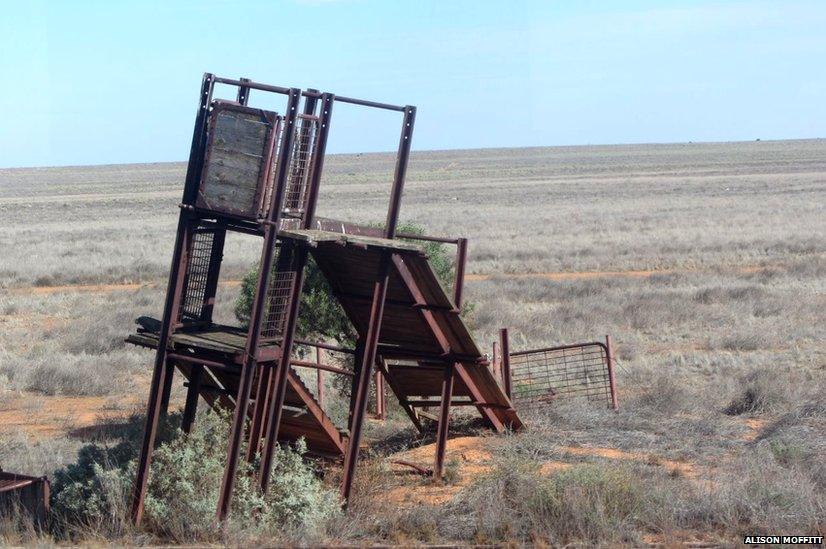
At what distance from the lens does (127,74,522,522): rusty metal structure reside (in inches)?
297

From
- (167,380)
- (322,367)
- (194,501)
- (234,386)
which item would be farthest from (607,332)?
(194,501)

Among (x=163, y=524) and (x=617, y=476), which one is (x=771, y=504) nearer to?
(x=617, y=476)

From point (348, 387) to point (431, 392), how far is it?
3.38m

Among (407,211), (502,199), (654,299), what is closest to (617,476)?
(654,299)

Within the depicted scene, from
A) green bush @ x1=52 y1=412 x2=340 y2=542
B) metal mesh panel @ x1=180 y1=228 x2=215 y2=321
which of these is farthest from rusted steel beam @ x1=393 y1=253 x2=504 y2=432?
green bush @ x1=52 y1=412 x2=340 y2=542

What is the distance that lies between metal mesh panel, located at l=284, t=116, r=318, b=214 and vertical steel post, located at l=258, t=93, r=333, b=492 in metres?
0.07

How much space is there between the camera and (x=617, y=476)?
814 centimetres

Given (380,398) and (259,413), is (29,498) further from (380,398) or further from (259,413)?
(380,398)

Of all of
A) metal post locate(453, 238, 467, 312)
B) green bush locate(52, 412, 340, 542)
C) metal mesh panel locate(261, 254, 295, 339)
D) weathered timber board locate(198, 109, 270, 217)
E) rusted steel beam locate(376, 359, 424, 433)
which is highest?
weathered timber board locate(198, 109, 270, 217)

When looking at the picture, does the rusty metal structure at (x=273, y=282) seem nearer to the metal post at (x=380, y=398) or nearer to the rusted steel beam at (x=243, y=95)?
the rusted steel beam at (x=243, y=95)

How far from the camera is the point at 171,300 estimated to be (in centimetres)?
784

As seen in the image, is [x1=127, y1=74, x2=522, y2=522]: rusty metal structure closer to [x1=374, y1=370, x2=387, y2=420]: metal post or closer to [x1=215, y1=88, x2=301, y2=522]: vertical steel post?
[x1=215, y1=88, x2=301, y2=522]: vertical steel post

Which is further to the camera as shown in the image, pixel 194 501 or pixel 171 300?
pixel 171 300

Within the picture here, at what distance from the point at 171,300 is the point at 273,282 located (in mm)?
867
